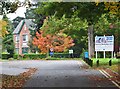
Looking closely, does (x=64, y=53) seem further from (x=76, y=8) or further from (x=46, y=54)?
(x=76, y=8)

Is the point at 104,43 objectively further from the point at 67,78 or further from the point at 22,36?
the point at 22,36

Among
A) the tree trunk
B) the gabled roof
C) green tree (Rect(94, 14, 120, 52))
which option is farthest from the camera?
the gabled roof

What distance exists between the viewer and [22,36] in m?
81.3

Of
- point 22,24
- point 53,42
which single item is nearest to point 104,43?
point 53,42

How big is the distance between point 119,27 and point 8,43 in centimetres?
2793

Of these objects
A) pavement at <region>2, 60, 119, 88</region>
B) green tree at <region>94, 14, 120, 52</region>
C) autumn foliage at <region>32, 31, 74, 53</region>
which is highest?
green tree at <region>94, 14, 120, 52</region>

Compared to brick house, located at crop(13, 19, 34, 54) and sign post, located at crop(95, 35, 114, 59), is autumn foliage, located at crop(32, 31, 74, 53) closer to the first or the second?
brick house, located at crop(13, 19, 34, 54)

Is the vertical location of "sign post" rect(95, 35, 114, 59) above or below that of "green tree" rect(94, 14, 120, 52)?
below

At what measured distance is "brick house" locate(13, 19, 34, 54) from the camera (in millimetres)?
78250

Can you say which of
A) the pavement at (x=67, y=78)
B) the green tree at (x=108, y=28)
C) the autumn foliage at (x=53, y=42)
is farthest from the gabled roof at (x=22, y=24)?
the pavement at (x=67, y=78)

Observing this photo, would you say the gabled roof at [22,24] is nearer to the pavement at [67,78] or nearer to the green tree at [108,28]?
the green tree at [108,28]

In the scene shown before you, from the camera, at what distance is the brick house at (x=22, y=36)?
78250 mm

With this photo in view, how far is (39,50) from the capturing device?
229ft

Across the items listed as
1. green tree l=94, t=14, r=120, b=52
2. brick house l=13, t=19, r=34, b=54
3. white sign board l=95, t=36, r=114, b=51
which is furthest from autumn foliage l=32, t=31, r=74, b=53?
white sign board l=95, t=36, r=114, b=51
